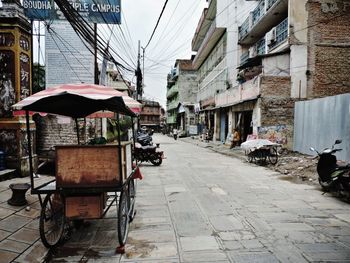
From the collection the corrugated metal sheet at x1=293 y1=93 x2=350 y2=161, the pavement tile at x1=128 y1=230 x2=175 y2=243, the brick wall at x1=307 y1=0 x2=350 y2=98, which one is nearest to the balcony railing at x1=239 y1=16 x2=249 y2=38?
the brick wall at x1=307 y1=0 x2=350 y2=98

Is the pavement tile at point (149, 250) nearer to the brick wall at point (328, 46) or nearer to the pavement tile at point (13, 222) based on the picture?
the pavement tile at point (13, 222)

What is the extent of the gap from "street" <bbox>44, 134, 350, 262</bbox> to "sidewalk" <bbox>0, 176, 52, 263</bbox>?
379 millimetres

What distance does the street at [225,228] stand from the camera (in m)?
4.68

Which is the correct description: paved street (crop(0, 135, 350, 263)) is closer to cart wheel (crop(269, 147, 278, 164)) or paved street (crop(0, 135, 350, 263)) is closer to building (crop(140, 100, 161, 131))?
cart wheel (crop(269, 147, 278, 164))

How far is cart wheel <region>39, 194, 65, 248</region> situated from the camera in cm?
488

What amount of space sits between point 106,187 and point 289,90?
16.2 metres

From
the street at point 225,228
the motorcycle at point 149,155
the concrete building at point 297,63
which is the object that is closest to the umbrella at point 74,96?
the street at point 225,228

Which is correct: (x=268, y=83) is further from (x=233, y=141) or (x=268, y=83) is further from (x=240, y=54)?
(x=240, y=54)

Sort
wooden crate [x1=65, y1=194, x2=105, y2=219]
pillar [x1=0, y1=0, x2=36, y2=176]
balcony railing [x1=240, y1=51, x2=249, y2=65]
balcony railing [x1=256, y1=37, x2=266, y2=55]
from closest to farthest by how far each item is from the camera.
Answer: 1. wooden crate [x1=65, y1=194, x2=105, y2=219]
2. pillar [x1=0, y1=0, x2=36, y2=176]
3. balcony railing [x1=256, y1=37, x2=266, y2=55]
4. balcony railing [x1=240, y1=51, x2=249, y2=65]

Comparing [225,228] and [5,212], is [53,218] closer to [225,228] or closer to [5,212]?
[5,212]

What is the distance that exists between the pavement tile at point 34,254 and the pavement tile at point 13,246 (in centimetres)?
9

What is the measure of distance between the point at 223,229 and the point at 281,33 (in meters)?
17.2

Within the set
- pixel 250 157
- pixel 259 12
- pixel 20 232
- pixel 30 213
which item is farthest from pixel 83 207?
pixel 259 12

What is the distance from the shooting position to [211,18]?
123 feet
